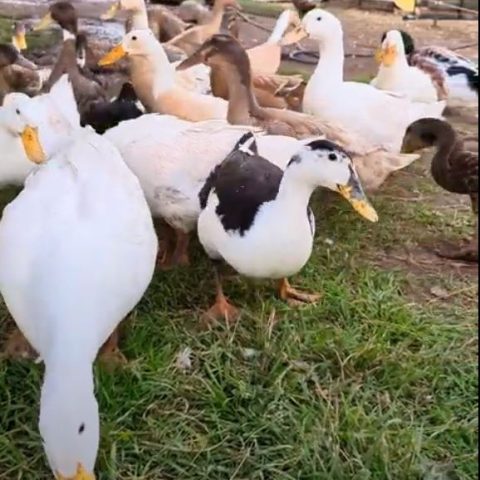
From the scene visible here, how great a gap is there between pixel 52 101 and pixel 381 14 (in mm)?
1361

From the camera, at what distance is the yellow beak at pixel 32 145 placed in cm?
326

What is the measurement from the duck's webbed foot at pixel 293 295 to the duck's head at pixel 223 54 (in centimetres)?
119

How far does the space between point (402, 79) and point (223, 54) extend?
1136 millimetres

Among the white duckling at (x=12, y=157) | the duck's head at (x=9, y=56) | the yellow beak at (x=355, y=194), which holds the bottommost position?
the duck's head at (x=9, y=56)

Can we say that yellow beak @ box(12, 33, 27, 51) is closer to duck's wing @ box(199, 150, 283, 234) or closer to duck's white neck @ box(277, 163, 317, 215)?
duck's wing @ box(199, 150, 283, 234)

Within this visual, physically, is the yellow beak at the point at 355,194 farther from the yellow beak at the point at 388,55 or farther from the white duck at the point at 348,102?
the yellow beak at the point at 388,55

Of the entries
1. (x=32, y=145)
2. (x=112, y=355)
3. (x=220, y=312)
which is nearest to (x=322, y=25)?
(x=32, y=145)

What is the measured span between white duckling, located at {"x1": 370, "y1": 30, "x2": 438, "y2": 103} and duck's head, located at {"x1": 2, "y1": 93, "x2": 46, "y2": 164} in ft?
6.30

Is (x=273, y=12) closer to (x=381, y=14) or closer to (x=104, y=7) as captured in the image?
(x=104, y=7)

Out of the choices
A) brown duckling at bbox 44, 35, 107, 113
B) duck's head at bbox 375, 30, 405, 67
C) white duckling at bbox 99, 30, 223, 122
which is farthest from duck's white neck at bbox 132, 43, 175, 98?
duck's head at bbox 375, 30, 405, 67

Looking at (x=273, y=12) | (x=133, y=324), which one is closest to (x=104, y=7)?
(x=273, y=12)

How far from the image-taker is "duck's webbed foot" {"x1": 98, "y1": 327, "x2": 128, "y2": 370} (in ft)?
8.60

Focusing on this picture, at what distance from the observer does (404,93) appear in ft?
14.3

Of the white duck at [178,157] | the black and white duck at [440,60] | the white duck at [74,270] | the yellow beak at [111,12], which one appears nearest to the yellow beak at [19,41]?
the yellow beak at [111,12]
